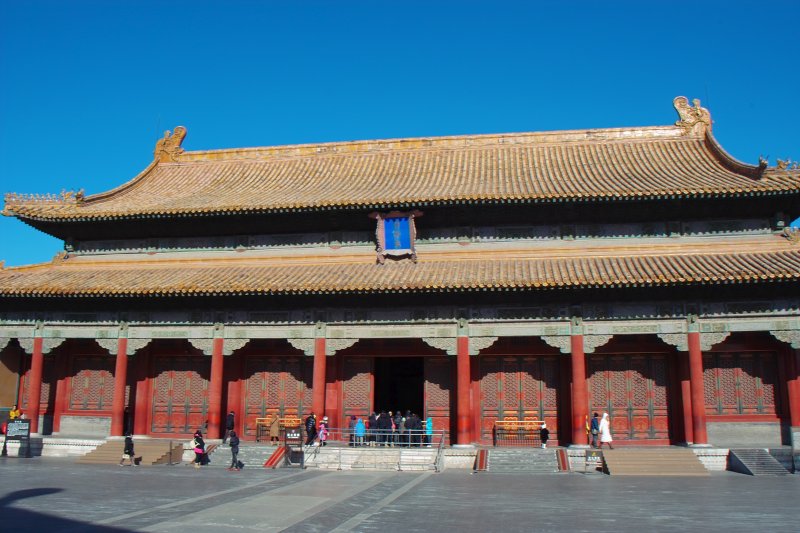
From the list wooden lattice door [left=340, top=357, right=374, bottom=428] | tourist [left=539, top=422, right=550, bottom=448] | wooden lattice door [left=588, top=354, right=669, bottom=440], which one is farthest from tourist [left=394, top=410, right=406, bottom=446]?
wooden lattice door [left=588, top=354, right=669, bottom=440]

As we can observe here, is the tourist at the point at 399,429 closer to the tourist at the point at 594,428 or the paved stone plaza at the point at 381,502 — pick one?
the paved stone plaza at the point at 381,502

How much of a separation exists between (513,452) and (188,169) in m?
21.0

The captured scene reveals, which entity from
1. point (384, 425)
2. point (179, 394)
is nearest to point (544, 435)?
point (384, 425)

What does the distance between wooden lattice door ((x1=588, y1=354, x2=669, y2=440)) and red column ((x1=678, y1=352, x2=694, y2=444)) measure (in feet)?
2.48

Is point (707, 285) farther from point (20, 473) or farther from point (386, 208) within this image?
point (20, 473)

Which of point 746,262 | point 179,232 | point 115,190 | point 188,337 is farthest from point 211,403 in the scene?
point 746,262

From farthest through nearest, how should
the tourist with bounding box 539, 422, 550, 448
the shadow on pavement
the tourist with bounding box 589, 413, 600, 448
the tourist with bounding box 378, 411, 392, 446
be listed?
1. the tourist with bounding box 378, 411, 392, 446
2. the tourist with bounding box 539, 422, 550, 448
3. the tourist with bounding box 589, 413, 600, 448
4. the shadow on pavement

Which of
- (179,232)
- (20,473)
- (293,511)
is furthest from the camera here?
(179,232)

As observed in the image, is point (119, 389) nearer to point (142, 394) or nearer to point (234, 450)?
point (142, 394)

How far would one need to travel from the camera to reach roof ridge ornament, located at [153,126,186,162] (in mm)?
33969

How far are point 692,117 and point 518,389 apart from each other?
14434 mm

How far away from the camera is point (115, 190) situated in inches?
1191

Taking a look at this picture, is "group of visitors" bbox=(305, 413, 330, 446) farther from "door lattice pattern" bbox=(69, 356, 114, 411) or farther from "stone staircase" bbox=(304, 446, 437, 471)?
"door lattice pattern" bbox=(69, 356, 114, 411)

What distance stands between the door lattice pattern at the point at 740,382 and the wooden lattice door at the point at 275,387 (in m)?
14.4
